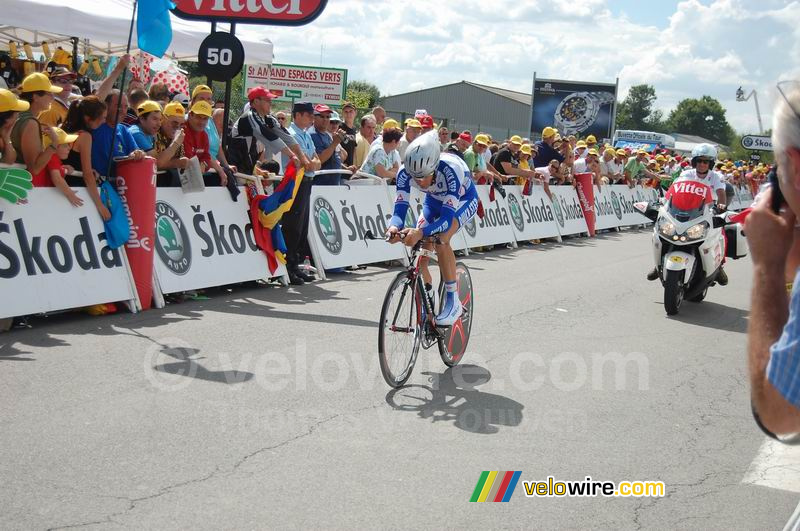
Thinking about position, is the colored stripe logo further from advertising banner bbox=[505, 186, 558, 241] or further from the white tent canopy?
advertising banner bbox=[505, 186, 558, 241]

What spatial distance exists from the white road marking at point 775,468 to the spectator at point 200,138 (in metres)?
6.91

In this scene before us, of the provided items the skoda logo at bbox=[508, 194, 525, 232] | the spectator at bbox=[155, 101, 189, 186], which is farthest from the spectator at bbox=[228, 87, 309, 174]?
the skoda logo at bbox=[508, 194, 525, 232]

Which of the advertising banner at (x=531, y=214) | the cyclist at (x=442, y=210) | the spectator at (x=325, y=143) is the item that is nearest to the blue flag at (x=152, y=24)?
the spectator at (x=325, y=143)

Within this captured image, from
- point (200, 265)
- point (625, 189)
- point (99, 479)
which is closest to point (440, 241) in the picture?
point (99, 479)

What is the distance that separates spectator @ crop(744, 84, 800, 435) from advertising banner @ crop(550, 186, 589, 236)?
18.6m

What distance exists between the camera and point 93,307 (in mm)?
8852

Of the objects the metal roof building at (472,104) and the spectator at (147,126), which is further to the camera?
the metal roof building at (472,104)

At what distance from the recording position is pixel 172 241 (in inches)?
389

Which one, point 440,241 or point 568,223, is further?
point 568,223

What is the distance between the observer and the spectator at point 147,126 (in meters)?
9.65

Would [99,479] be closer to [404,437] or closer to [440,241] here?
[404,437]

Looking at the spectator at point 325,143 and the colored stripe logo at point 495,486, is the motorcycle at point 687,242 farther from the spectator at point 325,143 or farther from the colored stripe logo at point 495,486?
the colored stripe logo at point 495,486

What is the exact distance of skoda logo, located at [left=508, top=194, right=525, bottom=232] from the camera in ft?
60.5

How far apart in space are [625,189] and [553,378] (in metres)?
20.1
